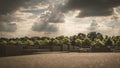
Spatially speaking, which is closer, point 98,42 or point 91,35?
point 98,42

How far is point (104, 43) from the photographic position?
126125 millimetres

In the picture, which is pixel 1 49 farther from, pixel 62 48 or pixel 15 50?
pixel 62 48

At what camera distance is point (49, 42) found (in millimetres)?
123750

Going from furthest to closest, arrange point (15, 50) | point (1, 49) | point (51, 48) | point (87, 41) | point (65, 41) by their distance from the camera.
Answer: point (87, 41), point (65, 41), point (51, 48), point (15, 50), point (1, 49)

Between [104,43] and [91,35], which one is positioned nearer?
[104,43]

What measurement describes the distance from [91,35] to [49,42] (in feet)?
179

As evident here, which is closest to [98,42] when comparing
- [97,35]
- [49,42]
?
[49,42]

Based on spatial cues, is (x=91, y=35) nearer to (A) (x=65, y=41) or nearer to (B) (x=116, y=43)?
(B) (x=116, y=43)

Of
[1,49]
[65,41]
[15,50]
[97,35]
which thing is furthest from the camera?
[97,35]

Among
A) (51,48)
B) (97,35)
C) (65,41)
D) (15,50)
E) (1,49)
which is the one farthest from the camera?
(97,35)

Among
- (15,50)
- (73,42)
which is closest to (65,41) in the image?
(73,42)

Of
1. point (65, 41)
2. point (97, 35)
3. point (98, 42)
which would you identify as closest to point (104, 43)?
point (98, 42)

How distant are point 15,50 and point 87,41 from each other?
92086 millimetres

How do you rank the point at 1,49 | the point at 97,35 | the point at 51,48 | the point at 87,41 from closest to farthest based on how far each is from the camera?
the point at 1,49 → the point at 51,48 → the point at 87,41 → the point at 97,35
